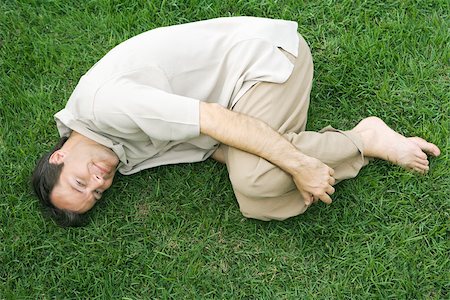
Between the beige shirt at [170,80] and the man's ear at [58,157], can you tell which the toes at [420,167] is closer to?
the beige shirt at [170,80]

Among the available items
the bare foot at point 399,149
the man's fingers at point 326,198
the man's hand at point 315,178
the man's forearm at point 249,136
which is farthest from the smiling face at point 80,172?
the bare foot at point 399,149

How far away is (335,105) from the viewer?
147 inches

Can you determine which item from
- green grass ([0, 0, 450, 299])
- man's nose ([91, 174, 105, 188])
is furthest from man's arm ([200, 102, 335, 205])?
man's nose ([91, 174, 105, 188])

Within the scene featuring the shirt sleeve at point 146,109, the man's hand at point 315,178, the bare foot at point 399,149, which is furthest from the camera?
the bare foot at point 399,149

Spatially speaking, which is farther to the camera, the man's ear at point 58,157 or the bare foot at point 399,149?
the bare foot at point 399,149

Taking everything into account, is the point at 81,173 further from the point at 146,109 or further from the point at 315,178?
the point at 315,178

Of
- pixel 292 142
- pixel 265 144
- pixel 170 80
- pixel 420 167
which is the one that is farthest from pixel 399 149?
pixel 170 80

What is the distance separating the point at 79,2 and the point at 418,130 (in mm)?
2246

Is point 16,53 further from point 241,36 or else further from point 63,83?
point 241,36

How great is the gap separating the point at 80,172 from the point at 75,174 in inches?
1.1

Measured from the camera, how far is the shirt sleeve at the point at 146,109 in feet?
10.00

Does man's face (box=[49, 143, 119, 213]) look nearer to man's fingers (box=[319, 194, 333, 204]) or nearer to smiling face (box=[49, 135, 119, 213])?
smiling face (box=[49, 135, 119, 213])

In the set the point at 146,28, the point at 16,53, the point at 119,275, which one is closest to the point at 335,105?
the point at 146,28

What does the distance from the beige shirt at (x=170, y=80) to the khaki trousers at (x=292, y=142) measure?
77 millimetres
